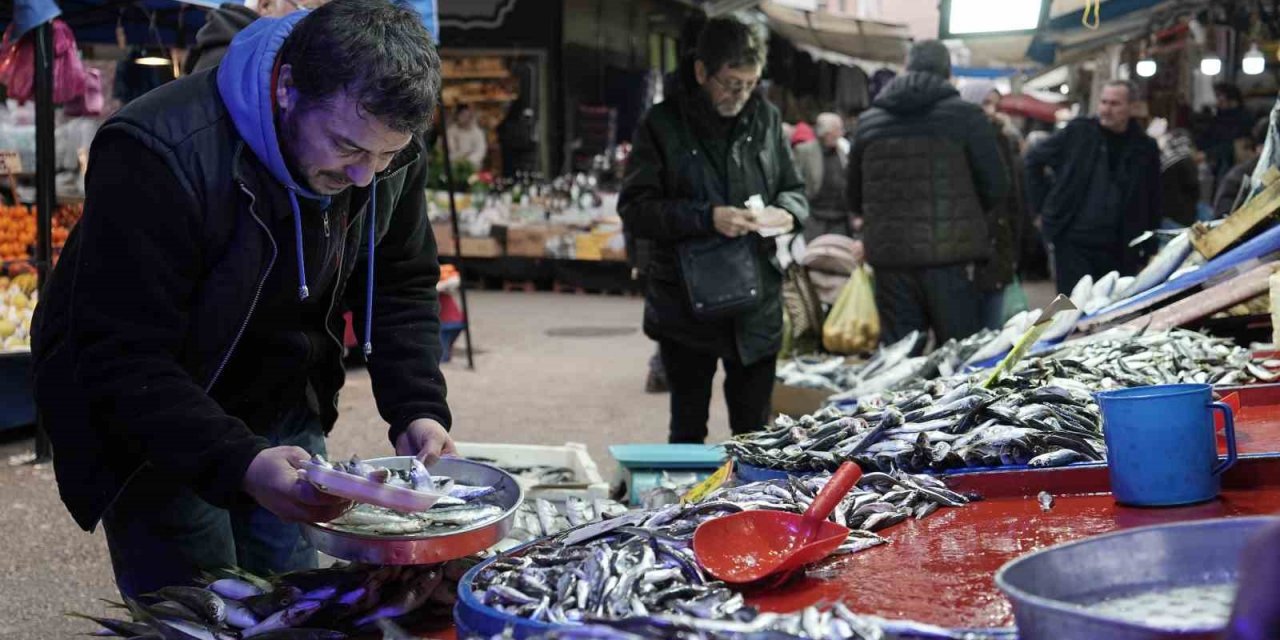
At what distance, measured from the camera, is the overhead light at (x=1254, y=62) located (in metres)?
15.4

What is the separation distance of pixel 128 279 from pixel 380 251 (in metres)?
0.83

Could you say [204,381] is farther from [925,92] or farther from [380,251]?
[925,92]

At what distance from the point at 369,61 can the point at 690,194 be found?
11.5ft

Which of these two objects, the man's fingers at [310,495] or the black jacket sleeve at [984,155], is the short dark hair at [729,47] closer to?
the black jacket sleeve at [984,155]

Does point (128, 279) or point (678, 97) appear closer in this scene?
point (128, 279)

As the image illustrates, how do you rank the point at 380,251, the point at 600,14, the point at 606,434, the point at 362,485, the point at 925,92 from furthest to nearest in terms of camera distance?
the point at 600,14 → the point at 606,434 → the point at 925,92 → the point at 380,251 → the point at 362,485

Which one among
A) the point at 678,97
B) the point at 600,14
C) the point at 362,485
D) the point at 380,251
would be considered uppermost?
the point at 600,14

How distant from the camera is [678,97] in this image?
20.1 feet

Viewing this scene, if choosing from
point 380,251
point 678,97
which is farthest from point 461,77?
point 380,251

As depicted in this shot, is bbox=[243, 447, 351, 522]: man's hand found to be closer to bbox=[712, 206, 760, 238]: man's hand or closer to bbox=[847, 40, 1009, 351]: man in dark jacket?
bbox=[712, 206, 760, 238]: man's hand

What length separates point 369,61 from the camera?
270 centimetres

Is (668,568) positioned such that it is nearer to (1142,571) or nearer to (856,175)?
(1142,571)

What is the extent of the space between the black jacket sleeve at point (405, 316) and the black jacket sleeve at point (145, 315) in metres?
0.63

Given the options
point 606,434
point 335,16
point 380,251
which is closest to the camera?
point 335,16
